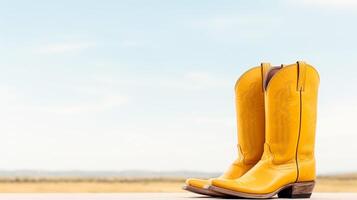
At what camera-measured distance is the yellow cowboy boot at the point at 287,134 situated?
281 cm

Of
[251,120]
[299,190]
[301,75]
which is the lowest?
[299,190]

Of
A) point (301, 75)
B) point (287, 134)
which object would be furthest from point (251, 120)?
point (301, 75)

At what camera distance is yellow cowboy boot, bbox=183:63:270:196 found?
3.01 metres

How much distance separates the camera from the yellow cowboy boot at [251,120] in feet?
9.88

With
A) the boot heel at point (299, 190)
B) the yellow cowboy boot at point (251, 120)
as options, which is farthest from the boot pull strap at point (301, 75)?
A: the boot heel at point (299, 190)

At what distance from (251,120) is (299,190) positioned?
413 mm

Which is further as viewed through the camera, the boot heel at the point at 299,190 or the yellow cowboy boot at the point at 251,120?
the yellow cowboy boot at the point at 251,120

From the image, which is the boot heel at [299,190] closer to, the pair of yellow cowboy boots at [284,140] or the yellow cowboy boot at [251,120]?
the pair of yellow cowboy boots at [284,140]

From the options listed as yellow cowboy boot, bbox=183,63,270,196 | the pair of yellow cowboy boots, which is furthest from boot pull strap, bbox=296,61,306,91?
yellow cowboy boot, bbox=183,63,270,196

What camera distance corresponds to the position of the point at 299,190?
2.88 meters

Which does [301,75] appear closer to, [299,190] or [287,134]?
[287,134]

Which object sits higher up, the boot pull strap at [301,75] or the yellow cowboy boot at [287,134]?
the boot pull strap at [301,75]

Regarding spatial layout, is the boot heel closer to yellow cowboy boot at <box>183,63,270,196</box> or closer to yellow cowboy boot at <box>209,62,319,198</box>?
yellow cowboy boot at <box>209,62,319,198</box>

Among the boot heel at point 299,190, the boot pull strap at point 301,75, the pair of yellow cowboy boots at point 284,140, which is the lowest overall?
the boot heel at point 299,190
